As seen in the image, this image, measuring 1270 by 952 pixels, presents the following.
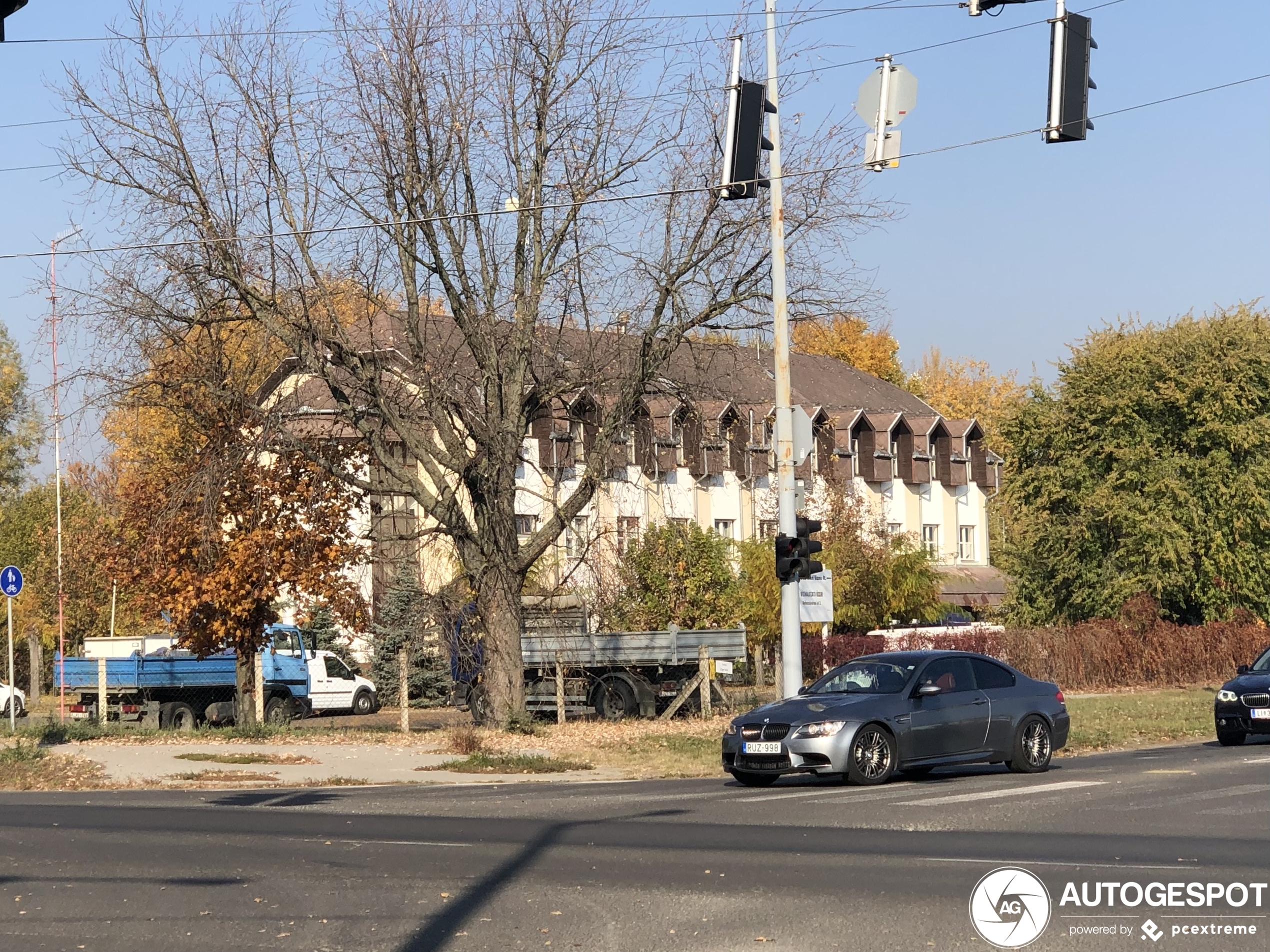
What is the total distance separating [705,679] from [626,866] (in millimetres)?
19003

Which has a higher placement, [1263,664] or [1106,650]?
[1263,664]

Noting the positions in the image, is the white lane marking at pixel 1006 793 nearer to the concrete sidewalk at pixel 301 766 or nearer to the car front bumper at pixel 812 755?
the car front bumper at pixel 812 755

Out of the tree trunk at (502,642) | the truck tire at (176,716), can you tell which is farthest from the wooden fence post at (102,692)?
the tree trunk at (502,642)

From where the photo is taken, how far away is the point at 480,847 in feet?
40.1

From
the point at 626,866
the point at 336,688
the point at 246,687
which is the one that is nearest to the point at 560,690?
the point at 246,687

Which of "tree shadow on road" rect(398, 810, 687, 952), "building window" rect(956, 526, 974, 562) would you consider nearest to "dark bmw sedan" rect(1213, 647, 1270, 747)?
"tree shadow on road" rect(398, 810, 687, 952)

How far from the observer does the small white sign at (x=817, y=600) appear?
22.8m

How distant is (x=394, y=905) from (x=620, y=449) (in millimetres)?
18689

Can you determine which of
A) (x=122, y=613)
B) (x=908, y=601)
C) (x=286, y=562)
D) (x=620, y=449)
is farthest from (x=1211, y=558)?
(x=122, y=613)

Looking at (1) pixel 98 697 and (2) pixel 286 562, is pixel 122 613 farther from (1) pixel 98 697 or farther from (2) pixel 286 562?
(2) pixel 286 562

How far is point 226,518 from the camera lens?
28297 millimetres

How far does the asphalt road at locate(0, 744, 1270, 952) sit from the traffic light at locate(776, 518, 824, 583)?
4997 millimetres

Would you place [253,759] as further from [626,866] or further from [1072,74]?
[1072,74]

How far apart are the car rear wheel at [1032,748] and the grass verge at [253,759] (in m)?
10.2
